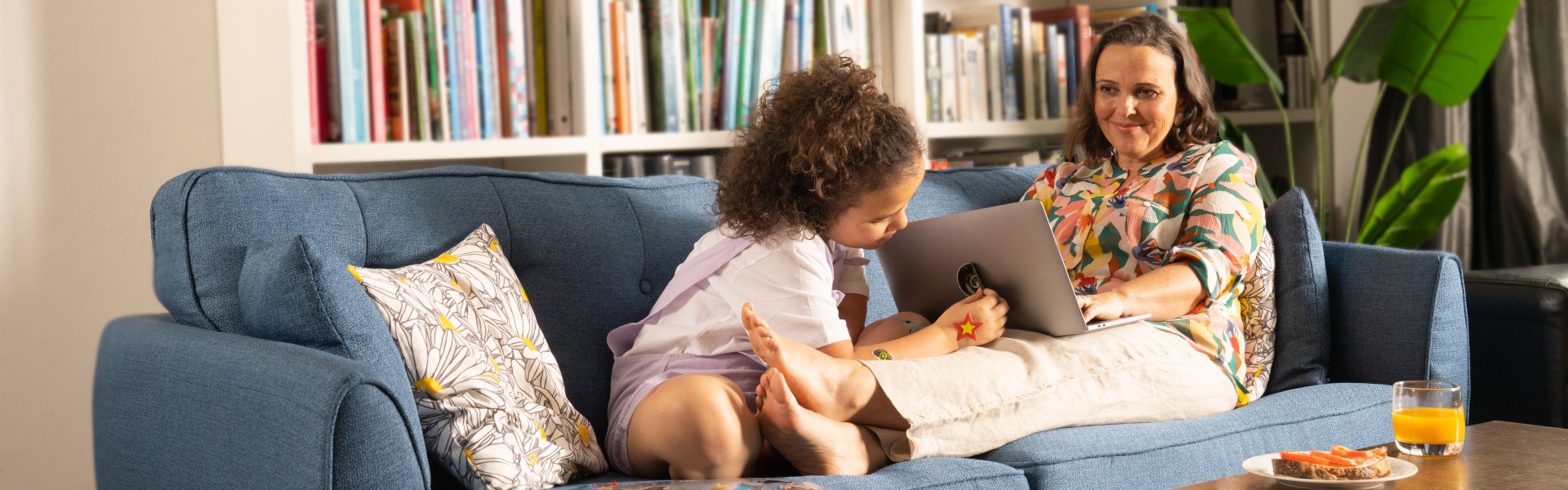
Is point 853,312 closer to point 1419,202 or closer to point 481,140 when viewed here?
point 481,140

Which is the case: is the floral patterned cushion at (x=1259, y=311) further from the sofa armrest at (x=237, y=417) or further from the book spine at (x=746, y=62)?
the sofa armrest at (x=237, y=417)

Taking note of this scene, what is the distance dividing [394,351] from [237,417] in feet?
0.53

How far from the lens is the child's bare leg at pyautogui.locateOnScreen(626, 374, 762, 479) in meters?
1.38

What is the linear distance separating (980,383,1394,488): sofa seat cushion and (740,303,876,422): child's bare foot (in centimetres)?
21

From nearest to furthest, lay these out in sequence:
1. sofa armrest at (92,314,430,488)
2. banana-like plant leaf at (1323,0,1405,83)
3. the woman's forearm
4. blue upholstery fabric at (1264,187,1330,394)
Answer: sofa armrest at (92,314,430,488) < the woman's forearm < blue upholstery fabric at (1264,187,1330,394) < banana-like plant leaf at (1323,0,1405,83)

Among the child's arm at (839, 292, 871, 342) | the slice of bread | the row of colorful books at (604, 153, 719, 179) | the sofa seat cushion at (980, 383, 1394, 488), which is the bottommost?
the sofa seat cushion at (980, 383, 1394, 488)

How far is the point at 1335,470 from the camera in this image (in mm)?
1193

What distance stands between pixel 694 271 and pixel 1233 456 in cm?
75

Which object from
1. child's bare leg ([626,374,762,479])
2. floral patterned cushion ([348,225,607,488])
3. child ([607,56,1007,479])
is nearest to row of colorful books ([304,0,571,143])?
floral patterned cushion ([348,225,607,488])

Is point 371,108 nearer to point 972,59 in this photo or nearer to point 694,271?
point 694,271

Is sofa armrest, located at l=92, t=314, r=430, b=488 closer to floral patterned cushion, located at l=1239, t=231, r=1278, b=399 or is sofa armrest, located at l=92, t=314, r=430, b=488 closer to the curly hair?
the curly hair

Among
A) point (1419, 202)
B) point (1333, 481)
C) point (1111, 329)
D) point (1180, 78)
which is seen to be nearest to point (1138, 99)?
point (1180, 78)

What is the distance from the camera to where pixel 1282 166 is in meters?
3.72

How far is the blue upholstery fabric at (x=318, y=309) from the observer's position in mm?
1272
